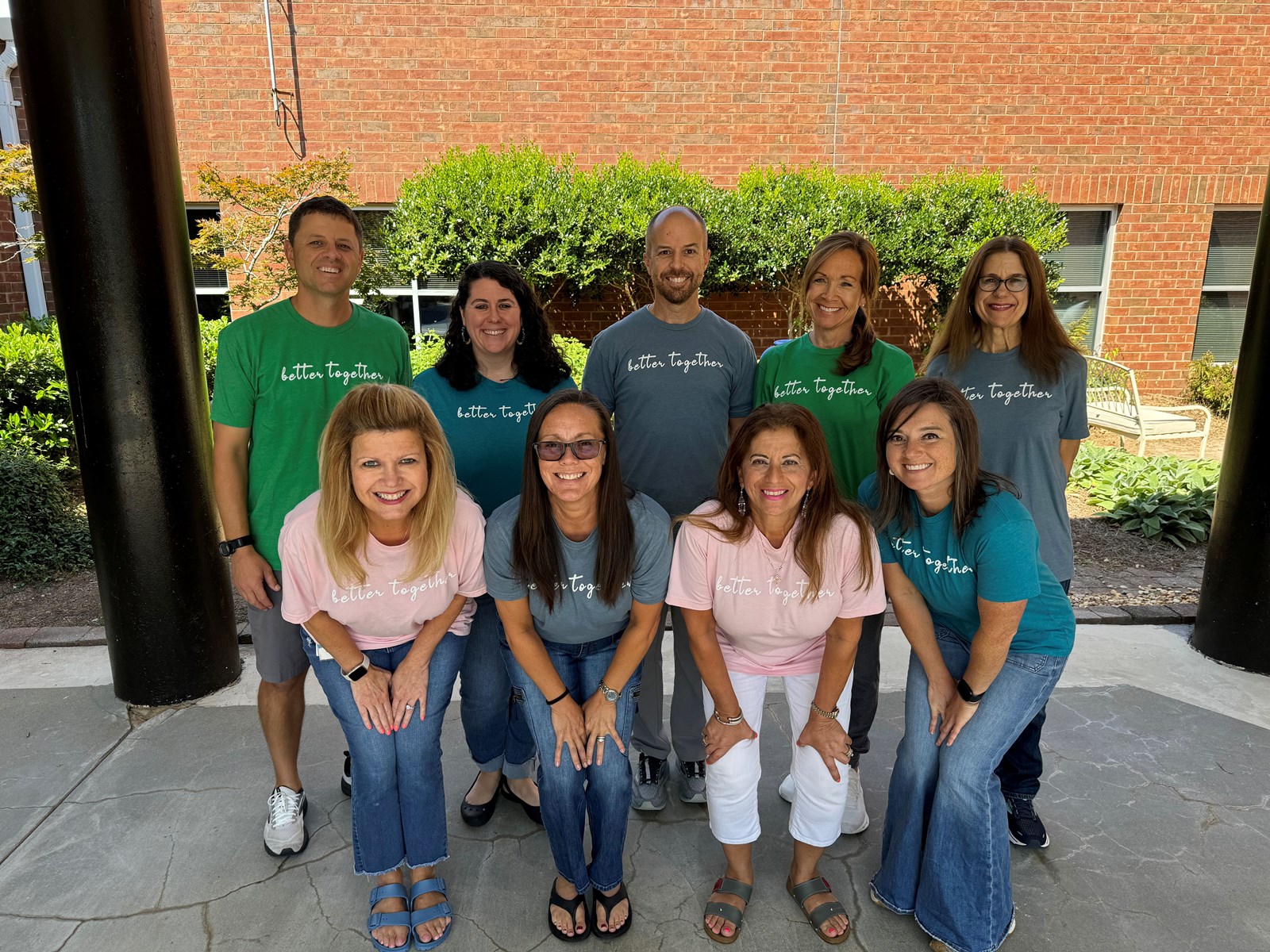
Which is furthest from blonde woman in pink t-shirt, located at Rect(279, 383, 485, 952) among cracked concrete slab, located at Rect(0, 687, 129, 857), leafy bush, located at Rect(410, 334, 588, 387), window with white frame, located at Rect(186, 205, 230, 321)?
window with white frame, located at Rect(186, 205, 230, 321)

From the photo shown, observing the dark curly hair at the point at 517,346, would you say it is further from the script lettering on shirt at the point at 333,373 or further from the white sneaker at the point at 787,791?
the white sneaker at the point at 787,791

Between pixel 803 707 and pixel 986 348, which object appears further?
pixel 986 348

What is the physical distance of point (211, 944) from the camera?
234 cm

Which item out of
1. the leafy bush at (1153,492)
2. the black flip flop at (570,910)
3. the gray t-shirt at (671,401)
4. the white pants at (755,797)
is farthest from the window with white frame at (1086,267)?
the black flip flop at (570,910)

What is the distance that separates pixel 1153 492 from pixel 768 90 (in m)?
5.82

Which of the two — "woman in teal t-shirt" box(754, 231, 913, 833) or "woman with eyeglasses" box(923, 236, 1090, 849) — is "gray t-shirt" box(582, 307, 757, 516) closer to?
"woman in teal t-shirt" box(754, 231, 913, 833)

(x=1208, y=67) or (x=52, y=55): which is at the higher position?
(x=1208, y=67)

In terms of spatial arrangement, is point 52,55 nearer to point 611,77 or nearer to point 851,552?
point 851,552

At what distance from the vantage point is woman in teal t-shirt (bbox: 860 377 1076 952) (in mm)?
2217

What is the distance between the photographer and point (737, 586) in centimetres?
240

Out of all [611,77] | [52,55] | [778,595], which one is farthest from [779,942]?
[611,77]

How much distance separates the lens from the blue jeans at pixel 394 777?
93.3 inches

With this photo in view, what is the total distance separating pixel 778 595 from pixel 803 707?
1.33 feet

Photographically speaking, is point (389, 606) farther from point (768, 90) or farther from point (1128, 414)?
point (768, 90)
